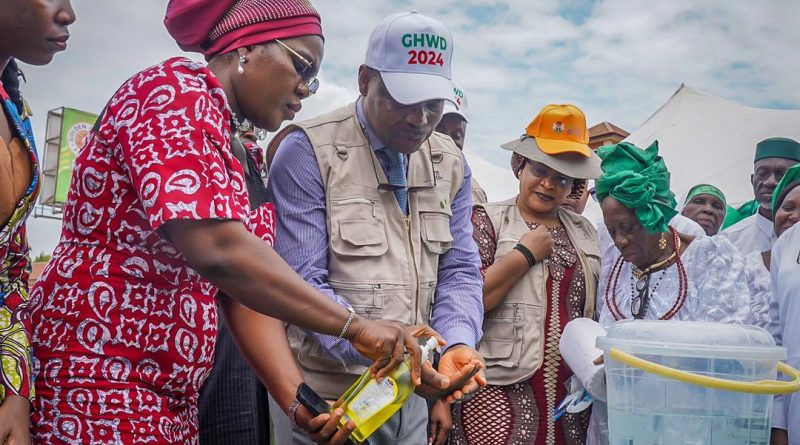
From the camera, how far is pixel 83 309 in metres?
1.60

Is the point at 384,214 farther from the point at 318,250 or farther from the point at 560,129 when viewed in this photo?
the point at 560,129

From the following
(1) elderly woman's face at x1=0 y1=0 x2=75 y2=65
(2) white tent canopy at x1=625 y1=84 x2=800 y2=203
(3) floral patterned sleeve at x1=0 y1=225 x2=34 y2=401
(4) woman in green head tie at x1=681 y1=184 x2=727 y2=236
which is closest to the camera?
(3) floral patterned sleeve at x1=0 y1=225 x2=34 y2=401

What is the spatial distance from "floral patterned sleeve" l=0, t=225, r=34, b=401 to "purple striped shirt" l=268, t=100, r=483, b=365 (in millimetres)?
911

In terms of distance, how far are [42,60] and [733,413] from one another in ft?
6.23

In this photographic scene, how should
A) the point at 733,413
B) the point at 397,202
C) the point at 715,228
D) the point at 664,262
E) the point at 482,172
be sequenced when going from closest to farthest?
the point at 733,413, the point at 397,202, the point at 664,262, the point at 715,228, the point at 482,172

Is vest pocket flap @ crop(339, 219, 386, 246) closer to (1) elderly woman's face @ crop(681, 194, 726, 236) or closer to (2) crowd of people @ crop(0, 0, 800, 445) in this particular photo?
(2) crowd of people @ crop(0, 0, 800, 445)

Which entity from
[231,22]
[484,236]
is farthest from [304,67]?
[484,236]

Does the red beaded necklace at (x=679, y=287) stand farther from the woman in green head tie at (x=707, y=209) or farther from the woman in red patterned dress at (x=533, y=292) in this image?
the woman in green head tie at (x=707, y=209)

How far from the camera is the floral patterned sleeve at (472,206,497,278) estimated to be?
343 centimetres

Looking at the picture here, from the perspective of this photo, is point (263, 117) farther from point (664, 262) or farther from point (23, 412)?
point (664, 262)

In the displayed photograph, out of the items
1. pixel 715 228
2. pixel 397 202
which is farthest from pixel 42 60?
pixel 715 228

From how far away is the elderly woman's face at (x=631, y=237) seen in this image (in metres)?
3.18

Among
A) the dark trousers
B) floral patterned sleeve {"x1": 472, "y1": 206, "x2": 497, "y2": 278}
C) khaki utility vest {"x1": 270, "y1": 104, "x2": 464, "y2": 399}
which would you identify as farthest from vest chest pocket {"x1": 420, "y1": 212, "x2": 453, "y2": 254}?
the dark trousers

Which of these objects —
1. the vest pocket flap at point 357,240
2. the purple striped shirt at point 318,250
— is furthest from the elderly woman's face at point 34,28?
the vest pocket flap at point 357,240
